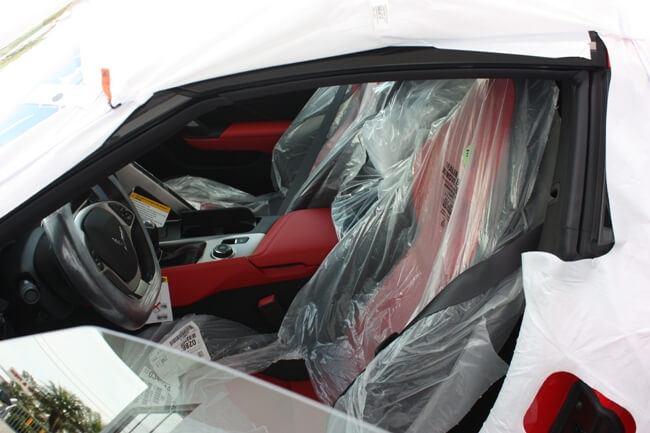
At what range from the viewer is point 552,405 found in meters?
0.94

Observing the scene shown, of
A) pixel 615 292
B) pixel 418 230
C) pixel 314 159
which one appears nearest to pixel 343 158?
pixel 314 159

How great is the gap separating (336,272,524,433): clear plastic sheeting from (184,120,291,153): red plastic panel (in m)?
1.17

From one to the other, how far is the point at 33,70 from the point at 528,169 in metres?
0.74

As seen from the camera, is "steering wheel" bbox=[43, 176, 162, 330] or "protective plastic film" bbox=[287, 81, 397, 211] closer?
"steering wheel" bbox=[43, 176, 162, 330]

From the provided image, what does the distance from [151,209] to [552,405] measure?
111 centimetres

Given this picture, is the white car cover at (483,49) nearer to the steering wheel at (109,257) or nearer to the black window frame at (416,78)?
Result: the black window frame at (416,78)

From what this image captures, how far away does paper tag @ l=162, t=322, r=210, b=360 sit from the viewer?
4.58 feet

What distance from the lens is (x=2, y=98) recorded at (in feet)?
3.03

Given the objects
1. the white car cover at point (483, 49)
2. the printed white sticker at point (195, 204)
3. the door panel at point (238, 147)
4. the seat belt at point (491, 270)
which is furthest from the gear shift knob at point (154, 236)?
the seat belt at point (491, 270)

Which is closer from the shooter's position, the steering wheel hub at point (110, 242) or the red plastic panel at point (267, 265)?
the steering wheel hub at point (110, 242)

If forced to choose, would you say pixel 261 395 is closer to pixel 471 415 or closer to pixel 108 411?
pixel 108 411

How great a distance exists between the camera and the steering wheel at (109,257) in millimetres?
1087

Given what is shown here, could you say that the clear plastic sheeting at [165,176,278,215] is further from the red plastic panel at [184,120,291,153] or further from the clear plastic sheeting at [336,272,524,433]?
the clear plastic sheeting at [336,272,524,433]

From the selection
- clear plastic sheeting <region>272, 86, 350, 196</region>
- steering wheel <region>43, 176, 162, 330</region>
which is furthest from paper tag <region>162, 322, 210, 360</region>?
clear plastic sheeting <region>272, 86, 350, 196</region>
